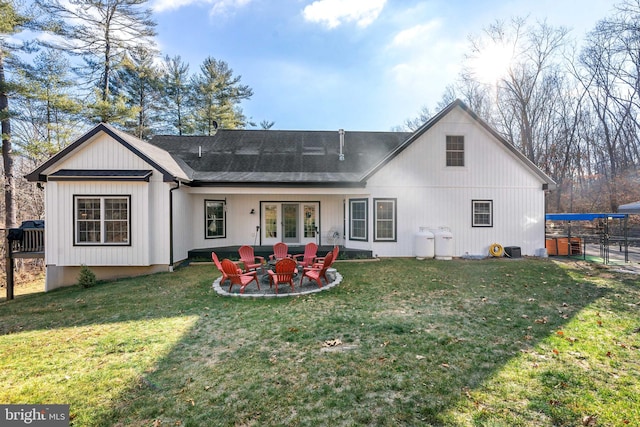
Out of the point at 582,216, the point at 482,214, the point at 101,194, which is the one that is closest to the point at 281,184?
the point at 101,194

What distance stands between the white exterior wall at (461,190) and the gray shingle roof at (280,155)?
7.31 feet

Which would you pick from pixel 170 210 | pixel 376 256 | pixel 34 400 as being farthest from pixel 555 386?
pixel 170 210

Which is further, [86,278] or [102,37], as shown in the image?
[102,37]

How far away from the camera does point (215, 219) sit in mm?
12719

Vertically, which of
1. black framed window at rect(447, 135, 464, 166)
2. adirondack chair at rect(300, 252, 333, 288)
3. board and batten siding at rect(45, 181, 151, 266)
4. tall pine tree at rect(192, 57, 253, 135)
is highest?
tall pine tree at rect(192, 57, 253, 135)

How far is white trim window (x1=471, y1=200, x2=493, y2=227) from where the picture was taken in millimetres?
11797

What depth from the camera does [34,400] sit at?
3092mm

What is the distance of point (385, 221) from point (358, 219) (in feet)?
3.77

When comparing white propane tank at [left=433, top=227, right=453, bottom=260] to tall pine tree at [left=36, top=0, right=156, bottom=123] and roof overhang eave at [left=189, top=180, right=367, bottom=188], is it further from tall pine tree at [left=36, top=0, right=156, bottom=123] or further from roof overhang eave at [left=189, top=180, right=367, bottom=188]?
A: tall pine tree at [left=36, top=0, right=156, bottom=123]

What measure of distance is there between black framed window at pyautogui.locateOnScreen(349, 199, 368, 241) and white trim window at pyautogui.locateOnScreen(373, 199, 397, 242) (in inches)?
17.2

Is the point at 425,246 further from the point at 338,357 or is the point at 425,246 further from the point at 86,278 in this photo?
the point at 86,278

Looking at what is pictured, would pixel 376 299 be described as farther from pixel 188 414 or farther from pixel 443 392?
pixel 188 414

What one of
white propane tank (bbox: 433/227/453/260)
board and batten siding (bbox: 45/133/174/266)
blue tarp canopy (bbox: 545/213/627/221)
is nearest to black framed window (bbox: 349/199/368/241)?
white propane tank (bbox: 433/227/453/260)

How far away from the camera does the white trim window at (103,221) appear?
9.34 meters
